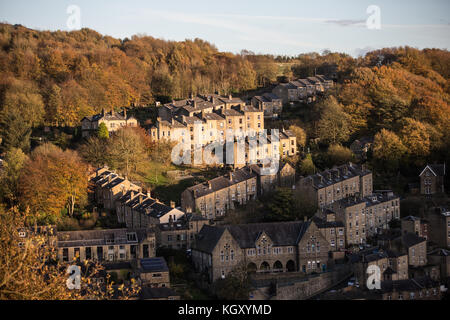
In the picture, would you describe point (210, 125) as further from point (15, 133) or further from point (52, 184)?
point (52, 184)

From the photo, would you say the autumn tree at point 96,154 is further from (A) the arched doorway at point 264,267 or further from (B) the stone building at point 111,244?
(A) the arched doorway at point 264,267

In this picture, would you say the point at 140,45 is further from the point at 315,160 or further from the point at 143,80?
the point at 315,160

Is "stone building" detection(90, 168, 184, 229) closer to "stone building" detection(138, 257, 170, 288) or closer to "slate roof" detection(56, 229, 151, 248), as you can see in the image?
"slate roof" detection(56, 229, 151, 248)

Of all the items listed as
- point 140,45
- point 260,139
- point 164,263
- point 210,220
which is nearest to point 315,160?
point 260,139

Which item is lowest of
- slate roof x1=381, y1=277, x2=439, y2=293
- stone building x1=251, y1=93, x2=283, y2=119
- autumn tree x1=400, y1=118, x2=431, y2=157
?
slate roof x1=381, y1=277, x2=439, y2=293

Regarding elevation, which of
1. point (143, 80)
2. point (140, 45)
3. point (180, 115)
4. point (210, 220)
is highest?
point (140, 45)

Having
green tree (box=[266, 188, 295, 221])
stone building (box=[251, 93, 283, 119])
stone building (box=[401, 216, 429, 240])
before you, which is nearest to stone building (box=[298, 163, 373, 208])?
green tree (box=[266, 188, 295, 221])
